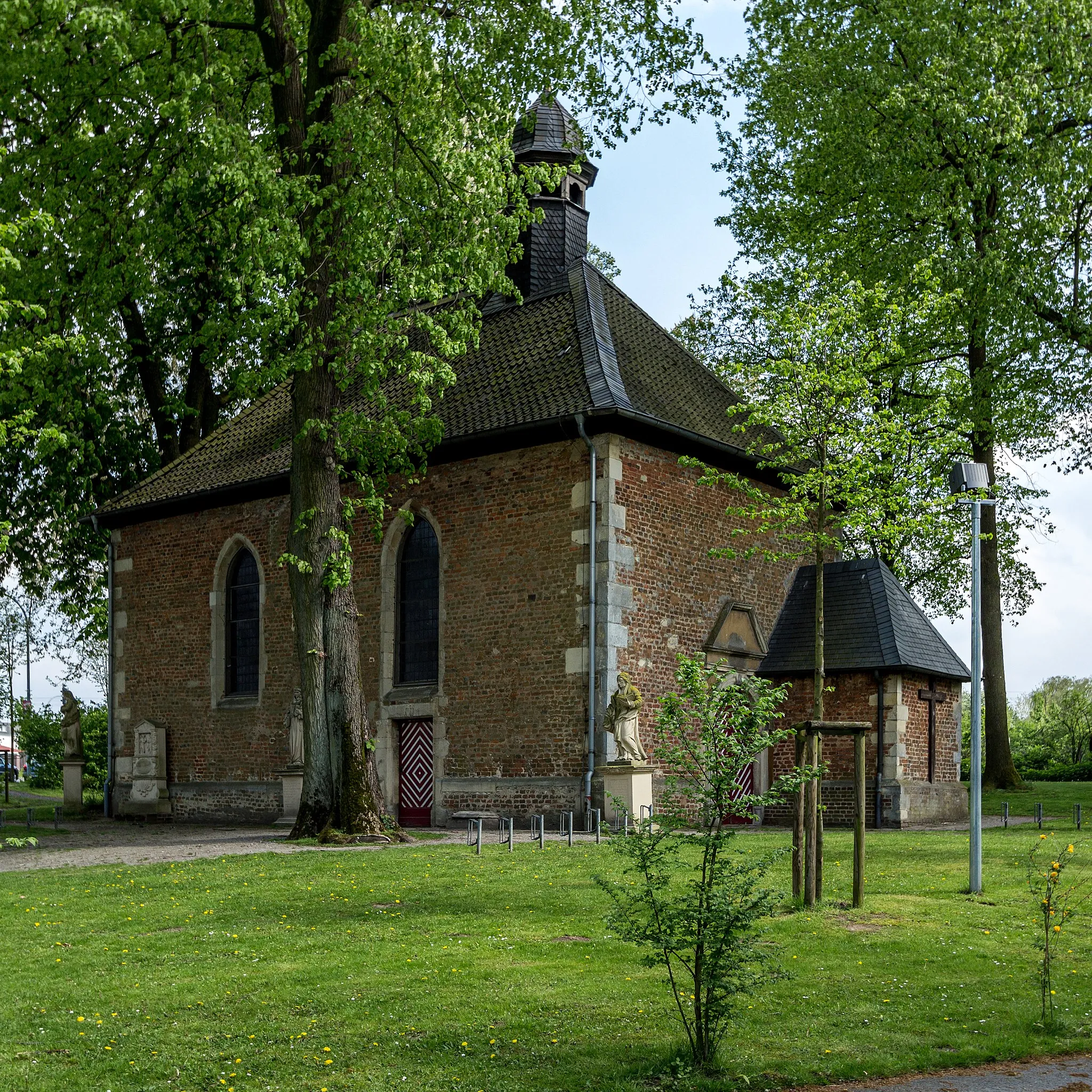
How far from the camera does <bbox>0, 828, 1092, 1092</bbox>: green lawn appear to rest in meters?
6.23

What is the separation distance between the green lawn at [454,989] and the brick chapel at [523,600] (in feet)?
24.0

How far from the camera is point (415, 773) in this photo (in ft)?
70.8

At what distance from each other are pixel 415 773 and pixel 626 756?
5.08 m

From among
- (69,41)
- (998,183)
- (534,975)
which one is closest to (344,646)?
(69,41)

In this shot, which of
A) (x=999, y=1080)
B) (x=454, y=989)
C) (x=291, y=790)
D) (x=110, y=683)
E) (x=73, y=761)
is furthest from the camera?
(x=73, y=761)

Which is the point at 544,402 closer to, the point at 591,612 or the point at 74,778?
the point at 591,612

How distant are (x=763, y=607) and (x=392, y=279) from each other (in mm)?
9657

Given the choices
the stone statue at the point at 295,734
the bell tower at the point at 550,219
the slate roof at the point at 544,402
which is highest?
the bell tower at the point at 550,219

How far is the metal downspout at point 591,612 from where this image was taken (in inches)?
726

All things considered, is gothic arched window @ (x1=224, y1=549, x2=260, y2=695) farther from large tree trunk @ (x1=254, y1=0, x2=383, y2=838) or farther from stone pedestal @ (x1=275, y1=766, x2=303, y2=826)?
large tree trunk @ (x1=254, y1=0, x2=383, y2=838)

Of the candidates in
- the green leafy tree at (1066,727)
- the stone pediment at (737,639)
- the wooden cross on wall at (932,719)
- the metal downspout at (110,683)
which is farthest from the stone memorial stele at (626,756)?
the green leafy tree at (1066,727)

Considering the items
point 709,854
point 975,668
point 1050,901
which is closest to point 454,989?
point 709,854

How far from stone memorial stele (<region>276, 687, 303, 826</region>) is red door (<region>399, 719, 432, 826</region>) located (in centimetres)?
178

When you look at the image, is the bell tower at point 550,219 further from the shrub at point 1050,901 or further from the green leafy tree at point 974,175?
the shrub at point 1050,901
